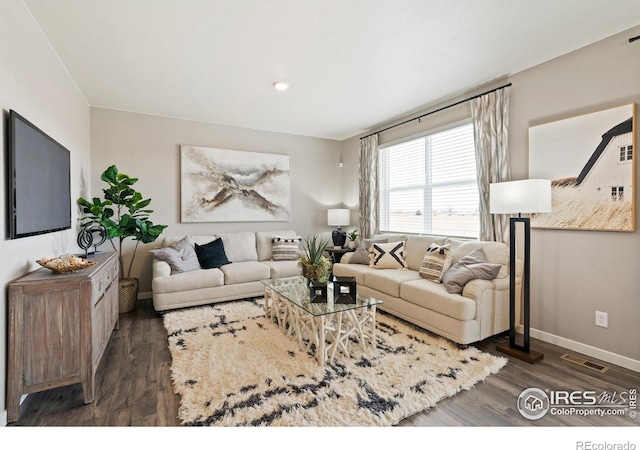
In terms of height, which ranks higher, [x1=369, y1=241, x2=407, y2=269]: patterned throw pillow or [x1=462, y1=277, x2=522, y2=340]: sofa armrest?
[x1=369, y1=241, x2=407, y2=269]: patterned throw pillow

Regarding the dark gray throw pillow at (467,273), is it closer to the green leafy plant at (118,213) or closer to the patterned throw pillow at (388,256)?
the patterned throw pillow at (388,256)

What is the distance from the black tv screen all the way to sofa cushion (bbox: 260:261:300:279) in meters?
2.34

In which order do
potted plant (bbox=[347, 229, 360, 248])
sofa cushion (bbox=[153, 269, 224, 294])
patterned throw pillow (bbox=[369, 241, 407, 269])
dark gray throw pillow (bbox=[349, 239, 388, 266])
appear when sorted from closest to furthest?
sofa cushion (bbox=[153, 269, 224, 294])
patterned throw pillow (bbox=[369, 241, 407, 269])
dark gray throw pillow (bbox=[349, 239, 388, 266])
potted plant (bbox=[347, 229, 360, 248])

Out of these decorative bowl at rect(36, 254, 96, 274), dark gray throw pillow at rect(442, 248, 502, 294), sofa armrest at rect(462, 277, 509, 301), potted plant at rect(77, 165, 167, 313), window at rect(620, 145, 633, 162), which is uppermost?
window at rect(620, 145, 633, 162)

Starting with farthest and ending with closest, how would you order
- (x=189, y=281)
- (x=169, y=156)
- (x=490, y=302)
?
1. (x=169, y=156)
2. (x=189, y=281)
3. (x=490, y=302)

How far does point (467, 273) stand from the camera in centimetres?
287

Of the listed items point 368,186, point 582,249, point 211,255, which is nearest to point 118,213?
point 211,255

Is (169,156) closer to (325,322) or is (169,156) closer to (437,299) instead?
(325,322)

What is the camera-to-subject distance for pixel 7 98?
1.80 metres

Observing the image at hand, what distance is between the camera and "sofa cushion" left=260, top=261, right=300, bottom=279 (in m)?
4.32

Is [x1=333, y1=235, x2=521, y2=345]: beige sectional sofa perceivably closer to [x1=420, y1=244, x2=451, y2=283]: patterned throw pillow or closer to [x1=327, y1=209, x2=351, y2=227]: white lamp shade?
[x1=420, y1=244, x2=451, y2=283]: patterned throw pillow

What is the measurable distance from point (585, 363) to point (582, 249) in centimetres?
92

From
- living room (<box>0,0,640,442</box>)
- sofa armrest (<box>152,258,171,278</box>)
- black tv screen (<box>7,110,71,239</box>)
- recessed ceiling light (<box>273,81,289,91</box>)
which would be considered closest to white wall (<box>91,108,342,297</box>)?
living room (<box>0,0,640,442</box>)
